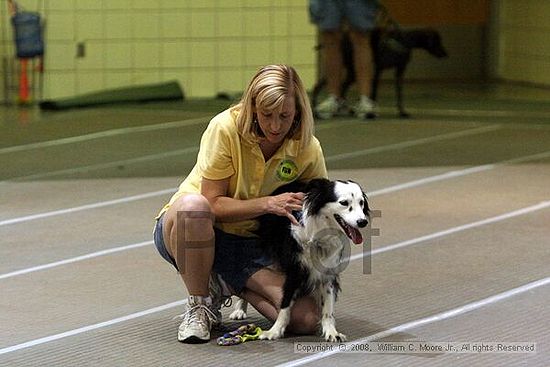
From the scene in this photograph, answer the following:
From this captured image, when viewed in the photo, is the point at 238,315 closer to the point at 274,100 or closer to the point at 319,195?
the point at 319,195

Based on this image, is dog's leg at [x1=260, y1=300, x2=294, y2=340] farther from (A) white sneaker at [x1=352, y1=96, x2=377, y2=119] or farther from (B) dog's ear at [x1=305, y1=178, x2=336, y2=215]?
(A) white sneaker at [x1=352, y1=96, x2=377, y2=119]

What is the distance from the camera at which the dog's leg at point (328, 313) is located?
172 inches

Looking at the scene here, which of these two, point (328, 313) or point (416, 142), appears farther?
point (416, 142)

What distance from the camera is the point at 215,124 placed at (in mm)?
4410

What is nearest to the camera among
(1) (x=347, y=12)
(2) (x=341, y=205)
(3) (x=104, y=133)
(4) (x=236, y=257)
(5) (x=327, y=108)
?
(2) (x=341, y=205)

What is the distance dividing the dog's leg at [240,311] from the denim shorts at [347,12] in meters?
5.74

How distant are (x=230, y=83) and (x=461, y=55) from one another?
10.4 feet

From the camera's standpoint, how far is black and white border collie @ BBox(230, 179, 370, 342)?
4195 millimetres

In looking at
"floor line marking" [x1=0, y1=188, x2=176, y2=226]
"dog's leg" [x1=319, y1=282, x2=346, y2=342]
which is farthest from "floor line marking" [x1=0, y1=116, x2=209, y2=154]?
"dog's leg" [x1=319, y1=282, x2=346, y2=342]

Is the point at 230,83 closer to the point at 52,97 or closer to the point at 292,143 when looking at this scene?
the point at 52,97

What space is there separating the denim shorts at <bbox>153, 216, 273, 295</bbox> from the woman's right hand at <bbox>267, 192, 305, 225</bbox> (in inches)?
10.3

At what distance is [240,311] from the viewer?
187 inches

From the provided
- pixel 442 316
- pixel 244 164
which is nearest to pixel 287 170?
pixel 244 164

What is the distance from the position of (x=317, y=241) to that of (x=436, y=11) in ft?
29.1
